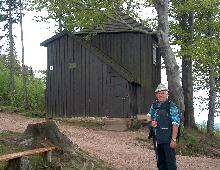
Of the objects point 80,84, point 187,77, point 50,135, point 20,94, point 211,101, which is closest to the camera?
point 50,135

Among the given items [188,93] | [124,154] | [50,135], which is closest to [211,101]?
[188,93]

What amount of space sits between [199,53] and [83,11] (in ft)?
22.1

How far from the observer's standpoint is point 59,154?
11047 mm

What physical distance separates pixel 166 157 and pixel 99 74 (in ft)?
54.0

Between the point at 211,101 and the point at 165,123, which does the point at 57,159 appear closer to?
the point at 165,123

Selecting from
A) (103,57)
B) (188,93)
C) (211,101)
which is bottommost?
(211,101)

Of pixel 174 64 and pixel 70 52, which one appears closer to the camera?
pixel 174 64

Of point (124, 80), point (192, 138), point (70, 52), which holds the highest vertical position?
point (70, 52)

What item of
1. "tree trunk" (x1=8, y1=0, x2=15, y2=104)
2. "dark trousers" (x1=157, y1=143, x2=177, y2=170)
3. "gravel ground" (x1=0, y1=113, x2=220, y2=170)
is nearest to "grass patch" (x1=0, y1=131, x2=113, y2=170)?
"gravel ground" (x1=0, y1=113, x2=220, y2=170)

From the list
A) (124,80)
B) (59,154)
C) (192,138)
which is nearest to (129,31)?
(124,80)

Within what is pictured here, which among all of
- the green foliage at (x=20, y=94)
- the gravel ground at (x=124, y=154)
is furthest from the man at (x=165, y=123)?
the green foliage at (x=20, y=94)

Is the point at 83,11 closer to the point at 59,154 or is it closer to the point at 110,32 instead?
the point at 110,32

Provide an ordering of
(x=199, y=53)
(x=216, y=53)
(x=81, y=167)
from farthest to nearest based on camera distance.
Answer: (x=216, y=53), (x=199, y=53), (x=81, y=167)

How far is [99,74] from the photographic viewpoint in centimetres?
2627
